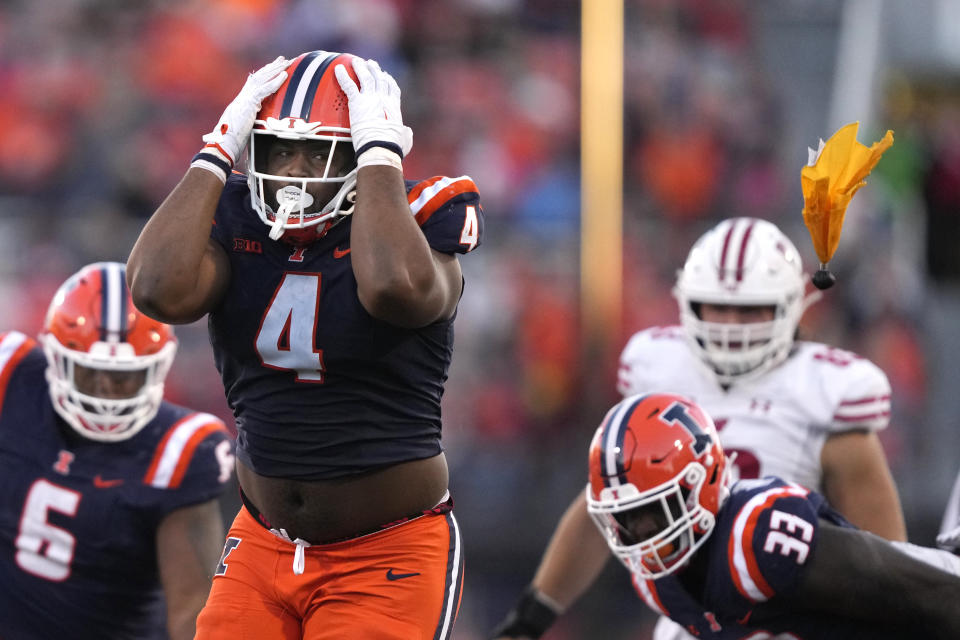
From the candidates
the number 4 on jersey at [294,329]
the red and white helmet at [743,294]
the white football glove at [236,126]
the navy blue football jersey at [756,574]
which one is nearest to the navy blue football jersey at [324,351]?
the number 4 on jersey at [294,329]

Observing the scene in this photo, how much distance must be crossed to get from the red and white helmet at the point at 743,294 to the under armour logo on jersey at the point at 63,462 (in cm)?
177

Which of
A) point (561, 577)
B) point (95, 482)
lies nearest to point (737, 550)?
point (561, 577)

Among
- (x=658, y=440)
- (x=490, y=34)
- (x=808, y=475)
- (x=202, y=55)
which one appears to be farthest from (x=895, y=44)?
(x=658, y=440)

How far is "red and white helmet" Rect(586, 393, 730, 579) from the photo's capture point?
9.78 feet

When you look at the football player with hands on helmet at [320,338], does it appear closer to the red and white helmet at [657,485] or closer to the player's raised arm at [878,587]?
the red and white helmet at [657,485]

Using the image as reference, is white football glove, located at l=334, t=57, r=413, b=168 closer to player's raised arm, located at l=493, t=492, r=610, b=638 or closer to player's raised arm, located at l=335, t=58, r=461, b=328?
player's raised arm, located at l=335, t=58, r=461, b=328

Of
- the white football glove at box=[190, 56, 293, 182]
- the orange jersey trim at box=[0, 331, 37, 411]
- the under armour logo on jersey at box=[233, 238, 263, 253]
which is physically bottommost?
the orange jersey trim at box=[0, 331, 37, 411]

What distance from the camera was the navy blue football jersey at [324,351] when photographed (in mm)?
2566

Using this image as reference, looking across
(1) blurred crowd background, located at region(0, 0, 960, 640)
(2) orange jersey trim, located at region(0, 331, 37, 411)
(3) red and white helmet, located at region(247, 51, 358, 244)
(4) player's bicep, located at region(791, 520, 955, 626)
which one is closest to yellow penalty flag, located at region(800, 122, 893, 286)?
(4) player's bicep, located at region(791, 520, 955, 626)

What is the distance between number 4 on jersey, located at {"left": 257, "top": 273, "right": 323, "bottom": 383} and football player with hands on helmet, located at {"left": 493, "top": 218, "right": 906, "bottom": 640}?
1.35 m

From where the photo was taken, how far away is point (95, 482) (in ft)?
11.5

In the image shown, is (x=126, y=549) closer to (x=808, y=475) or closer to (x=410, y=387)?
(x=410, y=387)

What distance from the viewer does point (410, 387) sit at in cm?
264

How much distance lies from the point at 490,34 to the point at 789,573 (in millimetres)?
6956
